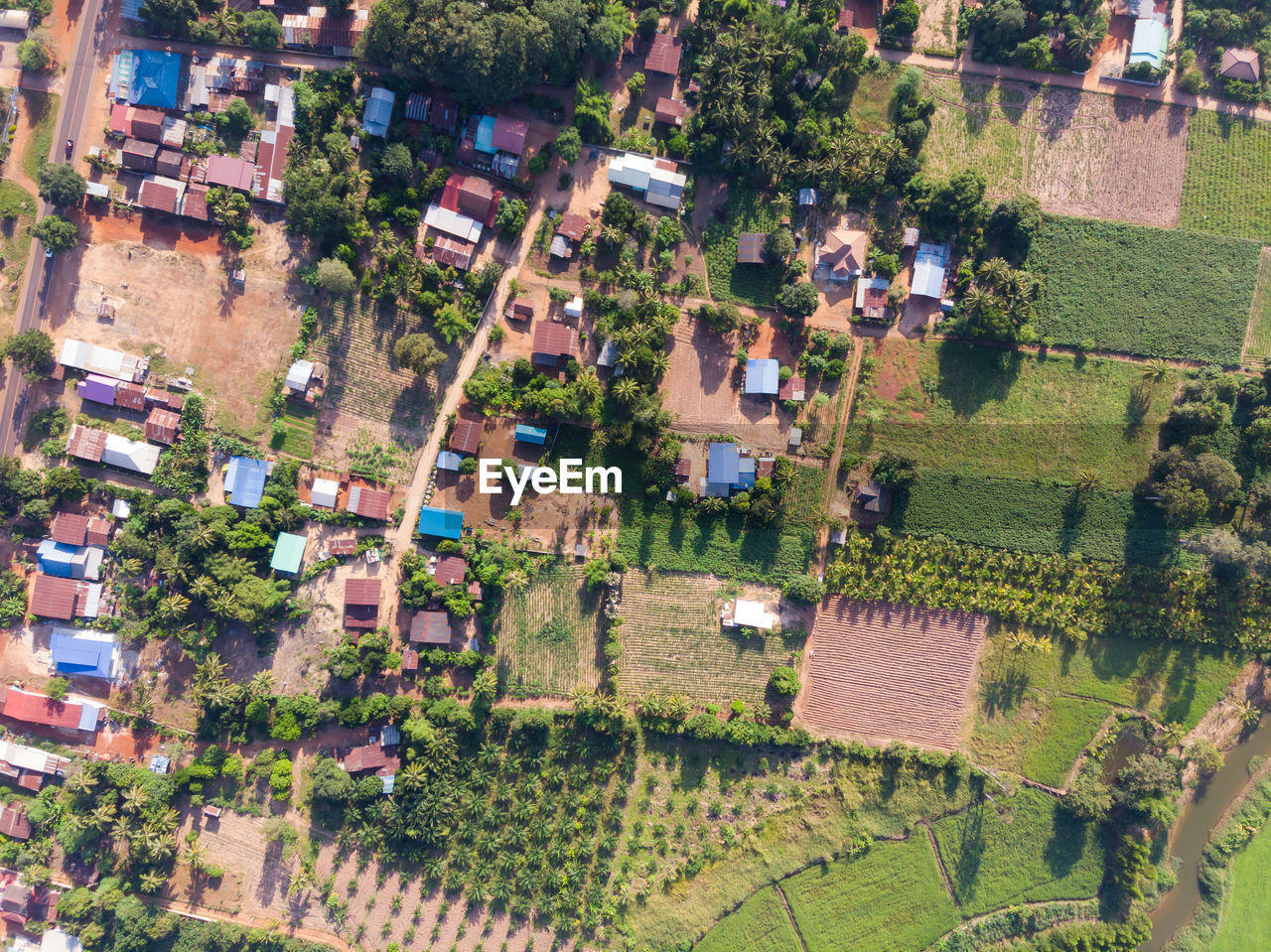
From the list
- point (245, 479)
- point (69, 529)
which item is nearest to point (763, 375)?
point (245, 479)

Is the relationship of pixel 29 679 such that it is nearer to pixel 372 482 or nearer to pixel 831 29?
pixel 372 482

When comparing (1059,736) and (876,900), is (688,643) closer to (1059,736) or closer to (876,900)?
(876,900)

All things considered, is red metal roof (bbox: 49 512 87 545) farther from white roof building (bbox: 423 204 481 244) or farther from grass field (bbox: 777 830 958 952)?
grass field (bbox: 777 830 958 952)

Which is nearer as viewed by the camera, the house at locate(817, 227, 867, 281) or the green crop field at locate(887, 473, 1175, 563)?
the house at locate(817, 227, 867, 281)

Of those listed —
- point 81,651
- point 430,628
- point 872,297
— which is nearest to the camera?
point 81,651

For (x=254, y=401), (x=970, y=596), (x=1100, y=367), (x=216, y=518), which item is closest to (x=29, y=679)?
(x=216, y=518)

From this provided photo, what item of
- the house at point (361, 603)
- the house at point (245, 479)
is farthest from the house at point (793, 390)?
the house at point (245, 479)

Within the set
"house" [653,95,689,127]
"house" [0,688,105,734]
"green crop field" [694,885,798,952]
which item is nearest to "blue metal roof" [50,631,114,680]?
"house" [0,688,105,734]
